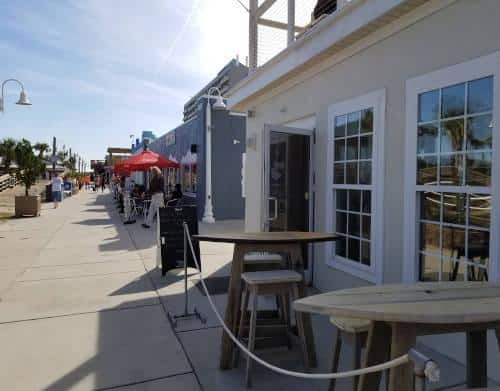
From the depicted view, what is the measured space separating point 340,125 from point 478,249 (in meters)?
2.21

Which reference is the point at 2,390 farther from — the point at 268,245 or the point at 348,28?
the point at 348,28

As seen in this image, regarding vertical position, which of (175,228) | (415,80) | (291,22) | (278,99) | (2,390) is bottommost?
(2,390)

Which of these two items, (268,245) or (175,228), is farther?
(175,228)

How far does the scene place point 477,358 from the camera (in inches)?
74.9

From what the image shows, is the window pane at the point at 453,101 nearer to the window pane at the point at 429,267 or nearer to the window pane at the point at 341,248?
the window pane at the point at 429,267

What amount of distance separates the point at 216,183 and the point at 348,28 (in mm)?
9131

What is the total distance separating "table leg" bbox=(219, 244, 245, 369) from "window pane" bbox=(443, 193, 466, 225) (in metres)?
1.76

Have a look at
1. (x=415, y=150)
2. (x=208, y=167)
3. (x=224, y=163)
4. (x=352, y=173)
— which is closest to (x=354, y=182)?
Answer: (x=352, y=173)

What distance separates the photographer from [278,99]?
6.28 m

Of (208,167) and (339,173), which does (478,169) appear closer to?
(339,173)

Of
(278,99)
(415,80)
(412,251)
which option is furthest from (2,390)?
(278,99)

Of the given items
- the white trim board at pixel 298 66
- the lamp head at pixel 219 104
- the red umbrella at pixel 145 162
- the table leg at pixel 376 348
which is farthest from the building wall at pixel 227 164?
the table leg at pixel 376 348

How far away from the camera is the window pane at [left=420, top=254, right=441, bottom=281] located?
3.42 meters

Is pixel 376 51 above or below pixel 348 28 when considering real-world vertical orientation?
below
